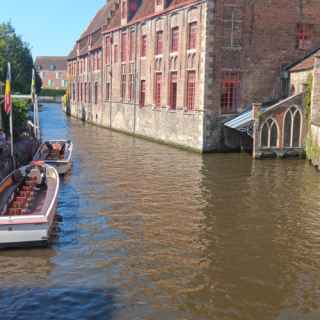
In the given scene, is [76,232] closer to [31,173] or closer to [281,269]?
[31,173]

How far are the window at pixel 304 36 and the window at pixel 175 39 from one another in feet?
23.8

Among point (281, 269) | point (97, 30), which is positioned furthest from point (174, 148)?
point (97, 30)

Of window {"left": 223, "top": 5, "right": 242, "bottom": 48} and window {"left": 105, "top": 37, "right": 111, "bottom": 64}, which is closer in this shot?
window {"left": 223, "top": 5, "right": 242, "bottom": 48}

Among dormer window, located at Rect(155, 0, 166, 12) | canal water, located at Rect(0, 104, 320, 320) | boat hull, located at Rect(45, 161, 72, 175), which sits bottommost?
canal water, located at Rect(0, 104, 320, 320)

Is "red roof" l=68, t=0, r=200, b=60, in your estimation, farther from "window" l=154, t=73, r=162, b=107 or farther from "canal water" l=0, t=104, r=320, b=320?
"canal water" l=0, t=104, r=320, b=320

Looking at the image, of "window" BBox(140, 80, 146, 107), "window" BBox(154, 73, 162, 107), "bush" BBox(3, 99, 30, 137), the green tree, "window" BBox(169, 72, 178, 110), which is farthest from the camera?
the green tree

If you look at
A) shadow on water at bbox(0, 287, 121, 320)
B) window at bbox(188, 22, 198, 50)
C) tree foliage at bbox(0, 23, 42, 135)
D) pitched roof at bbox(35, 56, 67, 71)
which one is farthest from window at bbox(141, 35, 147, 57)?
pitched roof at bbox(35, 56, 67, 71)

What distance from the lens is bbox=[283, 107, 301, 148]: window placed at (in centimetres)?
2452

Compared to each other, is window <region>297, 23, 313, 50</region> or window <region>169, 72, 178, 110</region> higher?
window <region>297, 23, 313, 50</region>

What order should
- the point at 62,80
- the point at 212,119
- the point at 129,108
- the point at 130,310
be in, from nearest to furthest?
1. the point at 130,310
2. the point at 212,119
3. the point at 129,108
4. the point at 62,80

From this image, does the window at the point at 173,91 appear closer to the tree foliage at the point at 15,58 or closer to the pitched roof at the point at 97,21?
the tree foliage at the point at 15,58

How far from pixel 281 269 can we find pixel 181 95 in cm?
1971

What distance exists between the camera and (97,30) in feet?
170

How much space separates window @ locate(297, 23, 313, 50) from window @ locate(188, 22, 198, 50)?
6006mm
